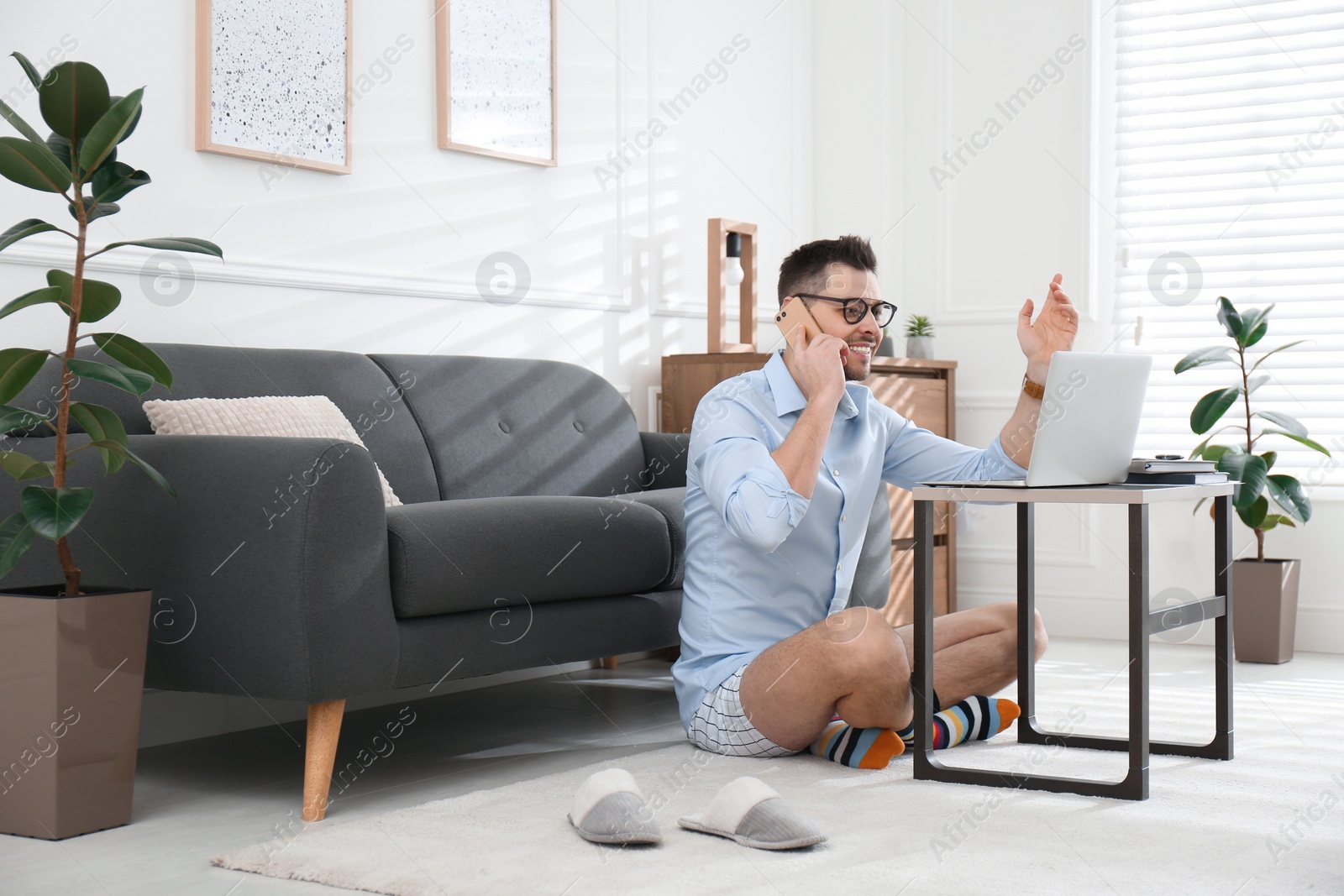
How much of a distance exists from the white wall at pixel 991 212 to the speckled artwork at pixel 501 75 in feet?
5.09

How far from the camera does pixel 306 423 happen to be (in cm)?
262

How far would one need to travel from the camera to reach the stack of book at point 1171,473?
2240mm

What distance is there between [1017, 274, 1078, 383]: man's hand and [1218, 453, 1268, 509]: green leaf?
1.63 metres

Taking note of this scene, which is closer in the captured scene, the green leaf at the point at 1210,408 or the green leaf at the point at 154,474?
the green leaf at the point at 154,474

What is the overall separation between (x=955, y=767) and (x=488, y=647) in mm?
843

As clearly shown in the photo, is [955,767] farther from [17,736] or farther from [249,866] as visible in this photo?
[17,736]

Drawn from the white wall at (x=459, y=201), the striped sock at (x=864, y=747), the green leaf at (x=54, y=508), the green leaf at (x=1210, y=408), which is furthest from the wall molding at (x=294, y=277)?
the green leaf at (x=1210, y=408)

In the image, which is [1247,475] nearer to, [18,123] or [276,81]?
[276,81]

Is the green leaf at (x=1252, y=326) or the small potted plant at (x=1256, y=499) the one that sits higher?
the green leaf at (x=1252, y=326)

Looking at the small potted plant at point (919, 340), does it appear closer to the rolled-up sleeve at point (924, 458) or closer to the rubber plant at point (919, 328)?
the rubber plant at point (919, 328)

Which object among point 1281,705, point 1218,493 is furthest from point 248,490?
point 1281,705

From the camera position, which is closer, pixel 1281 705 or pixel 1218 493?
pixel 1218 493

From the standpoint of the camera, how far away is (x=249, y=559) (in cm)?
212

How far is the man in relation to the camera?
2260 mm
